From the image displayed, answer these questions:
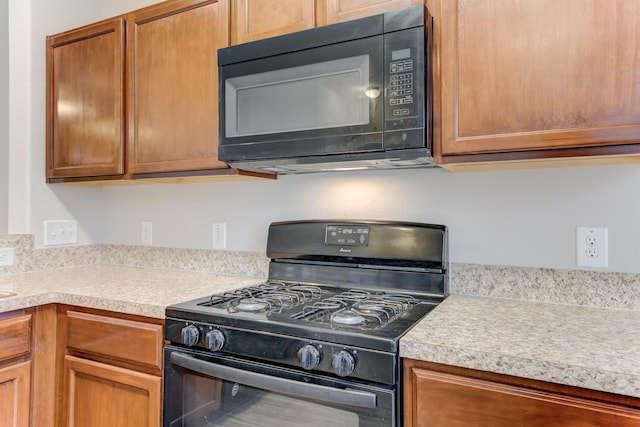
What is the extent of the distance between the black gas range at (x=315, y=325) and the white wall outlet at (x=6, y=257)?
114 cm

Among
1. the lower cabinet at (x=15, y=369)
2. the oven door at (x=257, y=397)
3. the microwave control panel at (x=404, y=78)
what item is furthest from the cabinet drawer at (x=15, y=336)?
the microwave control panel at (x=404, y=78)

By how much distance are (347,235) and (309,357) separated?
0.63 metres

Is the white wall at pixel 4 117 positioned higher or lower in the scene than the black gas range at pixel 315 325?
higher

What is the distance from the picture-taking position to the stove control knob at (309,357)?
1.05 meters

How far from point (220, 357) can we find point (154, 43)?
4.28 ft

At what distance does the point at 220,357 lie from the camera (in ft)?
3.98

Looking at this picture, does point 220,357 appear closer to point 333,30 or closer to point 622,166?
point 333,30

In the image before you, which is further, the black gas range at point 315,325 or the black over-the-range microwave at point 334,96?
the black over-the-range microwave at point 334,96

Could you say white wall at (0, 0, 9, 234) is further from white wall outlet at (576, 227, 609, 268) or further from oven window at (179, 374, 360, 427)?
white wall outlet at (576, 227, 609, 268)

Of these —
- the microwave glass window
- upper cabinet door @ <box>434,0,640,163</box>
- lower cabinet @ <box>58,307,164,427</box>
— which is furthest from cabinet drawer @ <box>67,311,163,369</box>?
upper cabinet door @ <box>434,0,640,163</box>

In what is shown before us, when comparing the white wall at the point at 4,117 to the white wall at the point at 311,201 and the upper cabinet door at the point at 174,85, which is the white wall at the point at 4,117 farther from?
the upper cabinet door at the point at 174,85

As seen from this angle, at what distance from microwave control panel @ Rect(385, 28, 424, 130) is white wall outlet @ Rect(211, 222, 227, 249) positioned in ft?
3.37

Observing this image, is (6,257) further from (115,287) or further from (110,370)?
(110,370)

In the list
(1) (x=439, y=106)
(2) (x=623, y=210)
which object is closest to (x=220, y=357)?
(1) (x=439, y=106)
